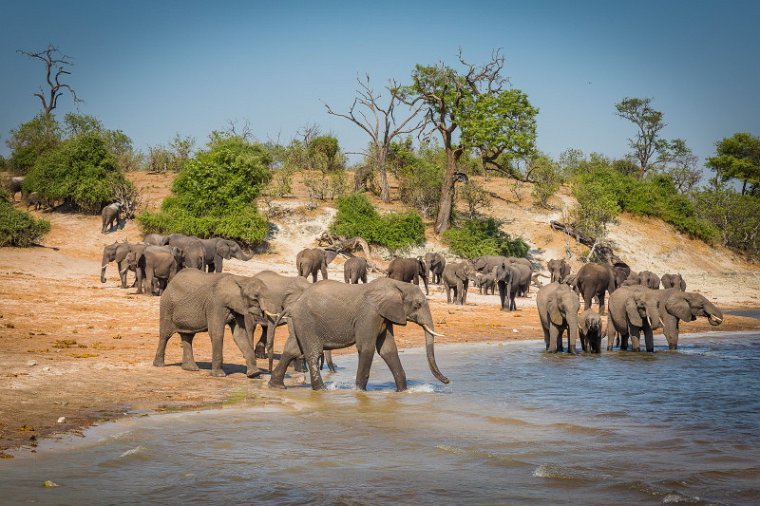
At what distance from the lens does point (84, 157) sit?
45.0 m

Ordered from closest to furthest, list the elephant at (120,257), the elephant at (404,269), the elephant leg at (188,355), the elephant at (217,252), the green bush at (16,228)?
the elephant leg at (188,355) → the elephant at (120,257) → the elephant at (217,252) → the elephant at (404,269) → the green bush at (16,228)

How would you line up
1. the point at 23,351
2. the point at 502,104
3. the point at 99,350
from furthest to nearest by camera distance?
the point at 502,104, the point at 99,350, the point at 23,351

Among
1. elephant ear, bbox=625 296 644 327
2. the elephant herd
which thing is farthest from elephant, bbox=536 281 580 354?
elephant ear, bbox=625 296 644 327

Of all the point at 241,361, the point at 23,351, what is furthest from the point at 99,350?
the point at 241,361

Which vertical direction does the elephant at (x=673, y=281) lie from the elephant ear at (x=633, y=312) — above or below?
above

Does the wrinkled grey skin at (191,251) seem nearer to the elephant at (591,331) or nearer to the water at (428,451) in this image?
the elephant at (591,331)

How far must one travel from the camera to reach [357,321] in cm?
1291

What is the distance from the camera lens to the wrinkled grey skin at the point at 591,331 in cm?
2016

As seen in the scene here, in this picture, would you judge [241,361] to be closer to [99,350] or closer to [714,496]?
[99,350]

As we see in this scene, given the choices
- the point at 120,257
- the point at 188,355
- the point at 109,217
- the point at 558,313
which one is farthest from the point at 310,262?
the point at 188,355

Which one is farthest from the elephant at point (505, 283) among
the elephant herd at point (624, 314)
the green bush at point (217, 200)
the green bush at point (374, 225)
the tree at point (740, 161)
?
the tree at point (740, 161)

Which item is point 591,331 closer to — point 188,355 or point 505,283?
point 188,355

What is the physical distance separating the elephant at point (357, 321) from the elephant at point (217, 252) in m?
20.0

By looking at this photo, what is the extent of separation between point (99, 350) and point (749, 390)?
1229cm
